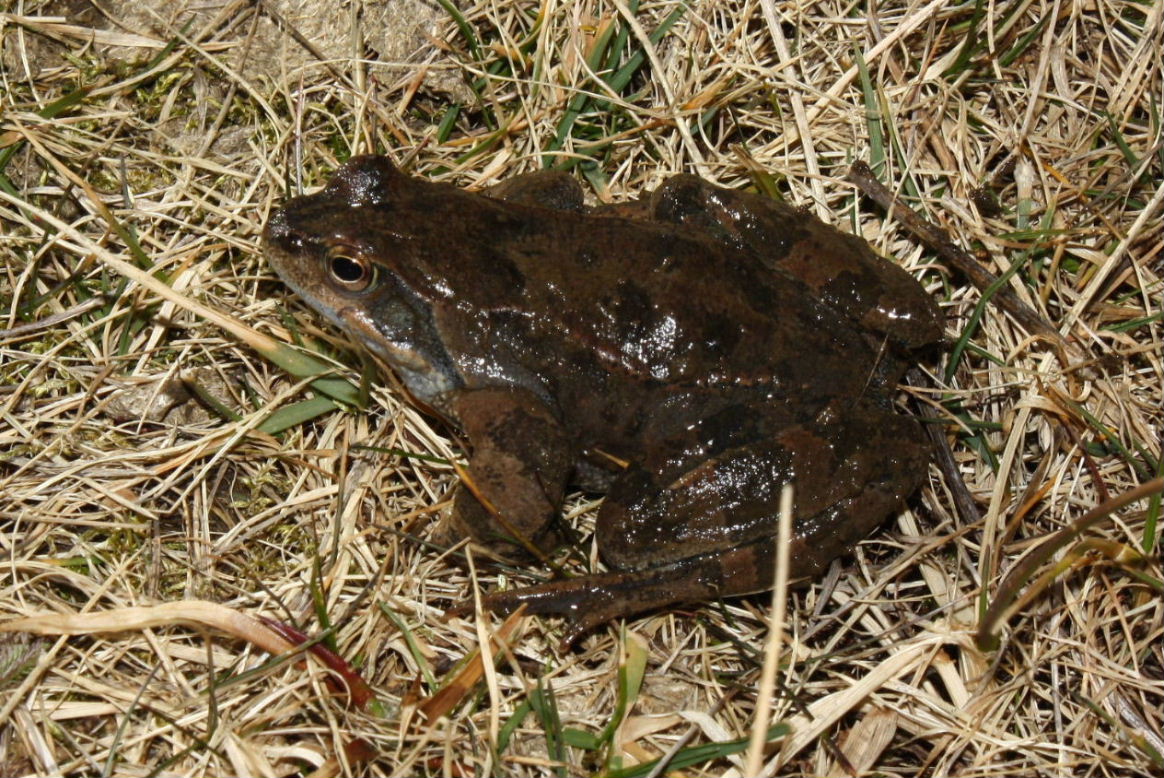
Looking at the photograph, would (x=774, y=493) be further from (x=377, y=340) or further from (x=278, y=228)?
(x=278, y=228)

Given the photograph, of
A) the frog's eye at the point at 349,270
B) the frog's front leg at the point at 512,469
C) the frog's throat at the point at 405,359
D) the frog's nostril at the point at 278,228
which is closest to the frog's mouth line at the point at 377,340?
the frog's throat at the point at 405,359

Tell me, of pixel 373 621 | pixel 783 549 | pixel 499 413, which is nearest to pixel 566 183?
pixel 499 413

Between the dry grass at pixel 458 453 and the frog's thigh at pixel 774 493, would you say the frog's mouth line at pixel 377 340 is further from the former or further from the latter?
the frog's thigh at pixel 774 493

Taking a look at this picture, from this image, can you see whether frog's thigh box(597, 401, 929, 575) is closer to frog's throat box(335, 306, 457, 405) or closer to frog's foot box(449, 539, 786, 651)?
frog's foot box(449, 539, 786, 651)

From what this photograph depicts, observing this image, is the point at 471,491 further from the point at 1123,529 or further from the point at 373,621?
the point at 1123,529

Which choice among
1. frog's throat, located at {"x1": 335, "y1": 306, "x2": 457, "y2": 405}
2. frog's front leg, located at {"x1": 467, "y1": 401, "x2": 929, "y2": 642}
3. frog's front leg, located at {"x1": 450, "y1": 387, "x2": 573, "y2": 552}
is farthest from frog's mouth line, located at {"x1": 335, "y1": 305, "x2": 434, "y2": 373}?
frog's front leg, located at {"x1": 467, "y1": 401, "x2": 929, "y2": 642}

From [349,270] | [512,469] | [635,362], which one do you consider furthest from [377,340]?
[635,362]

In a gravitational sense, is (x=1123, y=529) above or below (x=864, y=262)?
below
